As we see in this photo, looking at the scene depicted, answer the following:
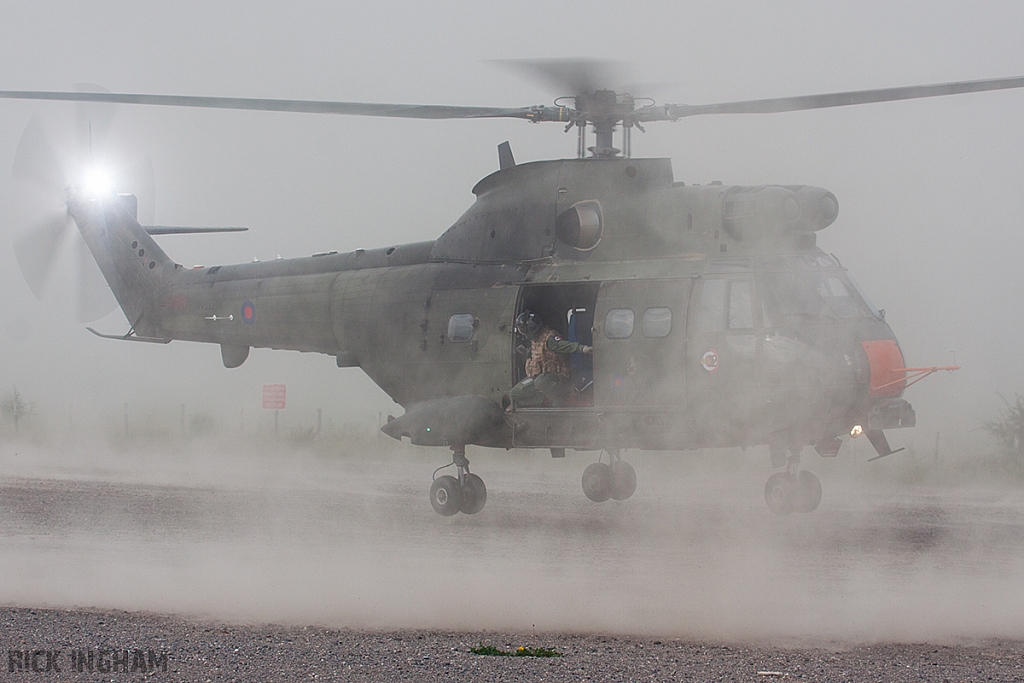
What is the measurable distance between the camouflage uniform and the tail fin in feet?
23.9

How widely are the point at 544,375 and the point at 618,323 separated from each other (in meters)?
1.12

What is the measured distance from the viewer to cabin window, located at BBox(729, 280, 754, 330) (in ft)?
38.4

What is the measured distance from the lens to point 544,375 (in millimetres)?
12992

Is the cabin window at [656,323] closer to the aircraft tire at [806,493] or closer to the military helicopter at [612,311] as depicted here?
the military helicopter at [612,311]

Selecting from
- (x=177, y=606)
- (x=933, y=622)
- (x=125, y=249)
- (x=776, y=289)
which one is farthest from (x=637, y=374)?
(x=125, y=249)

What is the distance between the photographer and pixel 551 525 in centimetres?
1773

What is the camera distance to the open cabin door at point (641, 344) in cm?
1207

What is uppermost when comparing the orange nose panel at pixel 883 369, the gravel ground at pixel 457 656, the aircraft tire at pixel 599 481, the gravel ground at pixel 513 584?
the orange nose panel at pixel 883 369

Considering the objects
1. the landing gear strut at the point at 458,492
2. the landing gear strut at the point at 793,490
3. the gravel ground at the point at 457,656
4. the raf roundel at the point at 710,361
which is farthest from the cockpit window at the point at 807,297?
the landing gear strut at the point at 458,492

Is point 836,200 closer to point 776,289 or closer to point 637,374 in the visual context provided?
point 776,289

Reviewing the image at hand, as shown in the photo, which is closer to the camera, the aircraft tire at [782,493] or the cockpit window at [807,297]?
the cockpit window at [807,297]

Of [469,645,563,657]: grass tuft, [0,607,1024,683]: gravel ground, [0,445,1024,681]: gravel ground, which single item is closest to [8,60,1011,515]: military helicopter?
[0,445,1024,681]: gravel ground

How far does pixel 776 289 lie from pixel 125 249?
11.6m

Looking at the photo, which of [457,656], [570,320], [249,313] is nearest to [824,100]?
[570,320]
